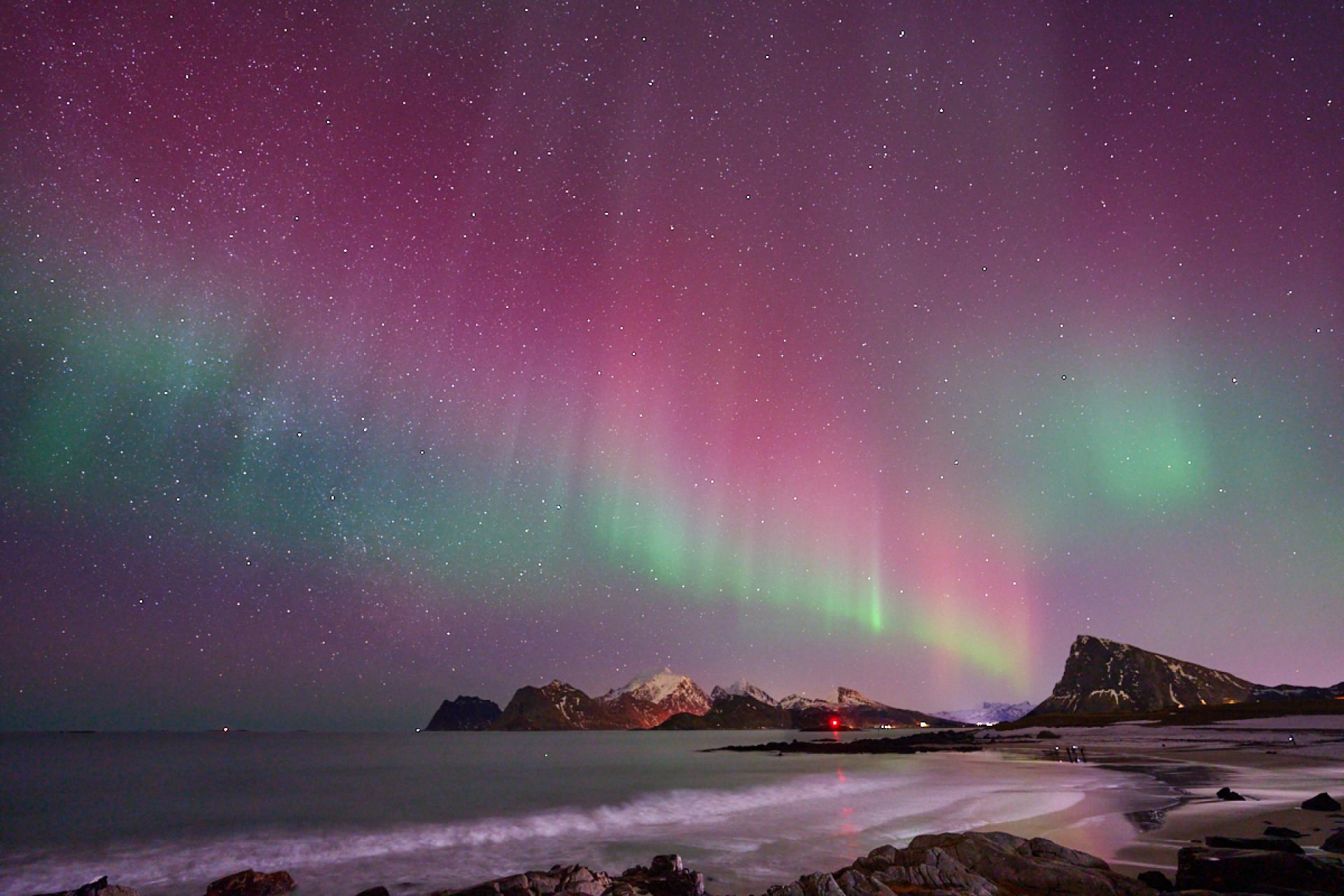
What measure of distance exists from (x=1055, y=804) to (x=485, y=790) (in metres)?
47.7

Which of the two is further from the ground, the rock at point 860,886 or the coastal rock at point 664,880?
the rock at point 860,886

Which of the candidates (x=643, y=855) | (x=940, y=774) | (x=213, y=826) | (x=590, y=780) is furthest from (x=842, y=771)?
(x=213, y=826)

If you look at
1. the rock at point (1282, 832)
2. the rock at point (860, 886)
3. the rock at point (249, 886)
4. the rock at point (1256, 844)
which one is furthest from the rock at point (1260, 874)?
the rock at point (249, 886)

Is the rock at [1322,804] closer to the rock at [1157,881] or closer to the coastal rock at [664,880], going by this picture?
the rock at [1157,881]

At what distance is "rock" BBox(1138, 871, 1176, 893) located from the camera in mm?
14859

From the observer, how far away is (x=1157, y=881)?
50.2 ft

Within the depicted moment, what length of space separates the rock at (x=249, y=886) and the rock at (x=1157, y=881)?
24642 millimetres

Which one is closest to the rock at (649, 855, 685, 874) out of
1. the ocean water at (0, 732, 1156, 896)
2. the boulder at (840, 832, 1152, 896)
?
the ocean water at (0, 732, 1156, 896)

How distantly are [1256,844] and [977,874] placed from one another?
27.8 ft

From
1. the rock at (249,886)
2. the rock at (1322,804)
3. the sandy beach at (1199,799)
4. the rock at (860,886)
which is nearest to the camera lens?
the rock at (860,886)

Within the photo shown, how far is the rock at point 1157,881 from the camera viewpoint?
48.8 ft

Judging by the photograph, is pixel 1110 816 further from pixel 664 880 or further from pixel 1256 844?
pixel 664 880

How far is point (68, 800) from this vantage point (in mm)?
62250

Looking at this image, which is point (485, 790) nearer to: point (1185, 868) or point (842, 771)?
point (842, 771)
